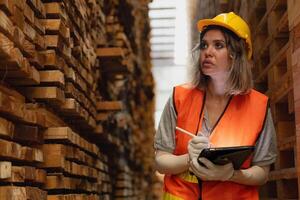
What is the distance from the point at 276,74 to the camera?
4.04 m

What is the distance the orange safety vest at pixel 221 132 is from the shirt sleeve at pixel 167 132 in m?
0.03

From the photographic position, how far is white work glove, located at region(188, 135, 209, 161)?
116 inches

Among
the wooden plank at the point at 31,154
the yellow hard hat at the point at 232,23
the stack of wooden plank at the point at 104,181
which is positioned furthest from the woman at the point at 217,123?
the stack of wooden plank at the point at 104,181

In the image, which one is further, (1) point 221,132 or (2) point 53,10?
(2) point 53,10

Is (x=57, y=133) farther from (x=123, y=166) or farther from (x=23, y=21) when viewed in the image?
(x=123, y=166)

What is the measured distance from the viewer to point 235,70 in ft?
10.9

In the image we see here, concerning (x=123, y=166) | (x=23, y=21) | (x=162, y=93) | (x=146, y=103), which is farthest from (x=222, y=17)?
(x=162, y=93)

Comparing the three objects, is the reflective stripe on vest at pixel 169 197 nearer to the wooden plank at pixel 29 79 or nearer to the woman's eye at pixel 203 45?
the woman's eye at pixel 203 45

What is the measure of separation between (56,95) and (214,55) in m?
1.11

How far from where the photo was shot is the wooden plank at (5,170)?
2.63m

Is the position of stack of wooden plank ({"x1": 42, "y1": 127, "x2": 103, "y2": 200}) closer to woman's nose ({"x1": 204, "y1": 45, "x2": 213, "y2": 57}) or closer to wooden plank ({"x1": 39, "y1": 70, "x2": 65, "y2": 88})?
wooden plank ({"x1": 39, "y1": 70, "x2": 65, "y2": 88})

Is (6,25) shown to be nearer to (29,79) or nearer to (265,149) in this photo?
(29,79)

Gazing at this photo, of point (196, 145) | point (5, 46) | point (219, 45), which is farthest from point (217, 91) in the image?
point (5, 46)

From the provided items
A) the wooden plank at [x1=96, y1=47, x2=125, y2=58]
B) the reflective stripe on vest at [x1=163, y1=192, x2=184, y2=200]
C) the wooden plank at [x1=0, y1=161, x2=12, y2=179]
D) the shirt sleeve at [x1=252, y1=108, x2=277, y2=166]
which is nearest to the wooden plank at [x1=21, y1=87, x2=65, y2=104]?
the wooden plank at [x1=0, y1=161, x2=12, y2=179]
